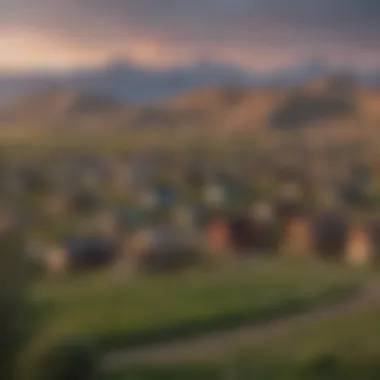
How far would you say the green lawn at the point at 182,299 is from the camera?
147 inches

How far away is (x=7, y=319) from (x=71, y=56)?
5.02 ft

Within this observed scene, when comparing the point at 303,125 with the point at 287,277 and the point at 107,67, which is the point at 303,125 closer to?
the point at 287,277

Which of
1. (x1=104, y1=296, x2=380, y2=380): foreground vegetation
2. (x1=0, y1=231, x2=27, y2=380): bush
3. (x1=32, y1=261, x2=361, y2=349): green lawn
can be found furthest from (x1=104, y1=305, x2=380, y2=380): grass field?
(x1=0, y1=231, x2=27, y2=380): bush

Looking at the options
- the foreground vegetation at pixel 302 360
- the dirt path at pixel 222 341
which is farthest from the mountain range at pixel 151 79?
the foreground vegetation at pixel 302 360

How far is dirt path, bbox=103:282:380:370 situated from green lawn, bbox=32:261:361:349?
47 mm

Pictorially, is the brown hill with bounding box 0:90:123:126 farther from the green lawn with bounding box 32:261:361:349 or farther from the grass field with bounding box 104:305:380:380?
the grass field with bounding box 104:305:380:380

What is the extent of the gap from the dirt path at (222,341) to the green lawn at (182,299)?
47mm

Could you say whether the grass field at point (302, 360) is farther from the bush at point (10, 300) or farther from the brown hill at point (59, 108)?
the brown hill at point (59, 108)

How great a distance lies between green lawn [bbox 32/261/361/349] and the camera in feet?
12.3

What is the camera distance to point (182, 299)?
3.87 metres

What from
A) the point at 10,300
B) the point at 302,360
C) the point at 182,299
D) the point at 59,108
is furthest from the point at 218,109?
the point at 10,300

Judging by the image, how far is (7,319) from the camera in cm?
330

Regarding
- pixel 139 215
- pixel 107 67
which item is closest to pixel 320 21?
pixel 107 67

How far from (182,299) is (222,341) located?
318mm
